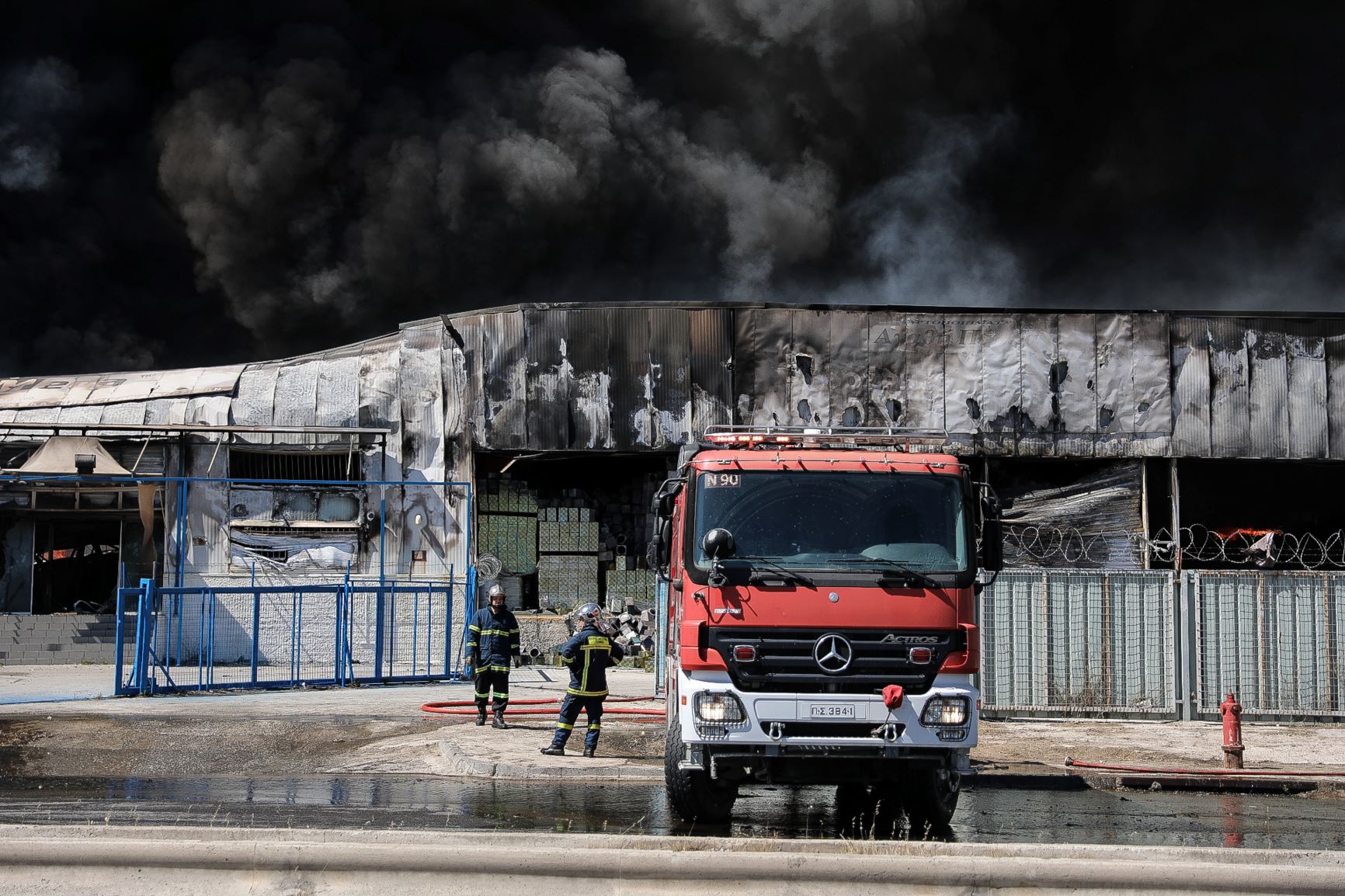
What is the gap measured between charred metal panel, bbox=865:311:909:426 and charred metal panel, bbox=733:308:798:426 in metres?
1.68

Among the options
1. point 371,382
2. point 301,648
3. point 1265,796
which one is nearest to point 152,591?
point 301,648

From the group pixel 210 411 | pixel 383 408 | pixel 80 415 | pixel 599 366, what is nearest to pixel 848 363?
pixel 599 366

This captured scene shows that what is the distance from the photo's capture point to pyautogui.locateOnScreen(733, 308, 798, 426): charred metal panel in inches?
1034

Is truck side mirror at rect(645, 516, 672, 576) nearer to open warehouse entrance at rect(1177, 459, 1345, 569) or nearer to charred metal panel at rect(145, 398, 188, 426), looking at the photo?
charred metal panel at rect(145, 398, 188, 426)

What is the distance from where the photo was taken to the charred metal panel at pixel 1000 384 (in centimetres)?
2606

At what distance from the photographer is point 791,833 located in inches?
343

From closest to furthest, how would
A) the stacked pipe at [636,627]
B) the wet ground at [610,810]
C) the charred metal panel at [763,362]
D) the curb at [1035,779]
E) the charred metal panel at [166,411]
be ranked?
the wet ground at [610,810], the curb at [1035,779], the stacked pipe at [636,627], the charred metal panel at [763,362], the charred metal panel at [166,411]

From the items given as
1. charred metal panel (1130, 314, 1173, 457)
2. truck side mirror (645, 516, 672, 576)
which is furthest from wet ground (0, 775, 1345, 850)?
charred metal panel (1130, 314, 1173, 457)

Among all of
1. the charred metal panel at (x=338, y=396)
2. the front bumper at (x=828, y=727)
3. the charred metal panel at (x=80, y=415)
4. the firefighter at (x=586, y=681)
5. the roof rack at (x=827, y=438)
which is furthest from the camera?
the charred metal panel at (x=80, y=415)

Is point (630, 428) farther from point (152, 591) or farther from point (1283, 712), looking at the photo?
point (1283, 712)

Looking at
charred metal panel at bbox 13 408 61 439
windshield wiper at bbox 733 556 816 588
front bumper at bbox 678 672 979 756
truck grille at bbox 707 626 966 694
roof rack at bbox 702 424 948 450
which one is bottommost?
front bumper at bbox 678 672 979 756

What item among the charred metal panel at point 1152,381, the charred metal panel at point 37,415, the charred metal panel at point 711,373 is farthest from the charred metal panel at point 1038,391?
the charred metal panel at point 37,415

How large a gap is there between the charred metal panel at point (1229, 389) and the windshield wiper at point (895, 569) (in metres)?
20.0

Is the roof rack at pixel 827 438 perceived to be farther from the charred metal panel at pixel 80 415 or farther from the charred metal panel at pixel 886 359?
the charred metal panel at pixel 80 415
